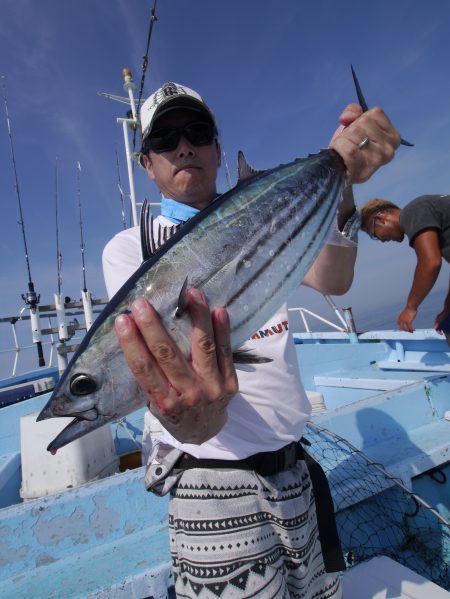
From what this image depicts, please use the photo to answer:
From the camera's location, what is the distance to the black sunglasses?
6.47 ft

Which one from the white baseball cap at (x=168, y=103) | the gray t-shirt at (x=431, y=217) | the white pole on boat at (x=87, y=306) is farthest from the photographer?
the white pole on boat at (x=87, y=306)

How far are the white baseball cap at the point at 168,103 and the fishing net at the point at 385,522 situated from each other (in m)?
2.76

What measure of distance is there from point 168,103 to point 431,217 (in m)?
3.32

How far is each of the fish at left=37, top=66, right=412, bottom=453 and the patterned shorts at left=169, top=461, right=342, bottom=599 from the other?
1.24 ft

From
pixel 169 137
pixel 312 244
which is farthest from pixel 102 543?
pixel 169 137

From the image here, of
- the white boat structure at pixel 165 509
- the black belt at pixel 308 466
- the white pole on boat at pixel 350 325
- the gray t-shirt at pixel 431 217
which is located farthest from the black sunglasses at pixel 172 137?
the white pole on boat at pixel 350 325

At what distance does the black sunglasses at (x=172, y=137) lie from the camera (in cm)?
197

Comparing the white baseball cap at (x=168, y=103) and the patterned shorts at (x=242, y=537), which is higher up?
the white baseball cap at (x=168, y=103)

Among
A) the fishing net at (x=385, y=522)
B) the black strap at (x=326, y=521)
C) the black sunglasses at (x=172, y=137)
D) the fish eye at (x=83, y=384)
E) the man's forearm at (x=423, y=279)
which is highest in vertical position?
the black sunglasses at (x=172, y=137)

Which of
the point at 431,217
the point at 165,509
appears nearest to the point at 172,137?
the point at 165,509

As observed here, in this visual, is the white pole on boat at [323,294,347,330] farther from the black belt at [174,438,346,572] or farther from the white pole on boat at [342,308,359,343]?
the black belt at [174,438,346,572]

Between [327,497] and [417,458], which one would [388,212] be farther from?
[327,497]

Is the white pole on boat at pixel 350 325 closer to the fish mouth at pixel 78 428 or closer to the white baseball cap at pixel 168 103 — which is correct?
the white baseball cap at pixel 168 103

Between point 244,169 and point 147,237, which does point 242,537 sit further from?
point 244,169
